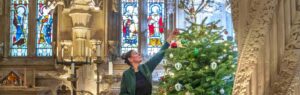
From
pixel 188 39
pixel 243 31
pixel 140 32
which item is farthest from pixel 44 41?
pixel 243 31

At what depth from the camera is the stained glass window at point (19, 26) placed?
12.0 m

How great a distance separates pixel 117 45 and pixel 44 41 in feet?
5.67

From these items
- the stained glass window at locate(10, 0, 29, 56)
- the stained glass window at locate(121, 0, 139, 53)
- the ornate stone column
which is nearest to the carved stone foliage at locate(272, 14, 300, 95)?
the ornate stone column

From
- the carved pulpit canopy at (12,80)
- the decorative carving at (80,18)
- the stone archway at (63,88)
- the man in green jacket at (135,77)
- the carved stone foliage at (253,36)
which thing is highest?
the decorative carving at (80,18)

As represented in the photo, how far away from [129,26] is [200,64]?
6.25 metres

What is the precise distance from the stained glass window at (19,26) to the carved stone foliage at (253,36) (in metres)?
9.61

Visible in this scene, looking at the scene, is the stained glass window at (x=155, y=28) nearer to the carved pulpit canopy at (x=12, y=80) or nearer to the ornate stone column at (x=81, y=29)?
the ornate stone column at (x=81, y=29)

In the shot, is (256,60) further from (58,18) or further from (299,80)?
(58,18)

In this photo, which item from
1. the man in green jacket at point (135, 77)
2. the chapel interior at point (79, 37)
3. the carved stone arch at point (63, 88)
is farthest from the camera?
the chapel interior at point (79, 37)

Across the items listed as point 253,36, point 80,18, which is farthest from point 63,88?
point 253,36

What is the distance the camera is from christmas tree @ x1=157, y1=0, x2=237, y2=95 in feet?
18.1

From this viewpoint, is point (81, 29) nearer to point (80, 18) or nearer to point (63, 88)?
point (80, 18)

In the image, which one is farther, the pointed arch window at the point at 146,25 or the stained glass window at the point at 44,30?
the stained glass window at the point at 44,30

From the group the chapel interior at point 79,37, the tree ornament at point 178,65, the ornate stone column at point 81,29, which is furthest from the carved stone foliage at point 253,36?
the ornate stone column at point 81,29
